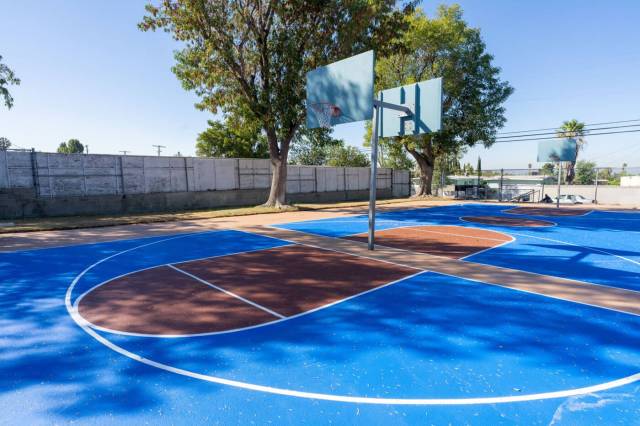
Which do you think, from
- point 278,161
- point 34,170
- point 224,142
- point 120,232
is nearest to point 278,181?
point 278,161

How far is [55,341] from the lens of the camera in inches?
195

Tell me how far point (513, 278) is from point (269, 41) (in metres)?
17.8

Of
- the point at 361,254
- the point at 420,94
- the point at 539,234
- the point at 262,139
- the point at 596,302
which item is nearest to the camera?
the point at 596,302

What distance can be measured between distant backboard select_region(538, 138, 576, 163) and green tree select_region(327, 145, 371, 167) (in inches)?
1263

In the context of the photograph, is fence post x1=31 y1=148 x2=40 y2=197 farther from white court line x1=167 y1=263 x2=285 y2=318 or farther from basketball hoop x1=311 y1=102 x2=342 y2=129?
basketball hoop x1=311 y1=102 x2=342 y2=129

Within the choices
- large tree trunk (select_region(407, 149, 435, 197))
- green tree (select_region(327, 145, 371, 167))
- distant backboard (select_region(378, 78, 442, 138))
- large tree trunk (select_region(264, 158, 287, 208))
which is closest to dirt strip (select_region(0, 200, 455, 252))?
large tree trunk (select_region(264, 158, 287, 208))

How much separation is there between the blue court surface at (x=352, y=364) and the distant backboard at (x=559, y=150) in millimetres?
21113

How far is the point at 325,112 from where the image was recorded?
1204 centimetres

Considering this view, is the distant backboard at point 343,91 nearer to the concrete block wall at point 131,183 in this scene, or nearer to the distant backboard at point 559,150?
the concrete block wall at point 131,183

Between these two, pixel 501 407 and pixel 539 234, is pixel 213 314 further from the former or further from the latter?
pixel 539 234

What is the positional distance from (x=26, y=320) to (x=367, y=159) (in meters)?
54.1

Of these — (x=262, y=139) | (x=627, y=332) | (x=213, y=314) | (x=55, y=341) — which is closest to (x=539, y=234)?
(x=627, y=332)

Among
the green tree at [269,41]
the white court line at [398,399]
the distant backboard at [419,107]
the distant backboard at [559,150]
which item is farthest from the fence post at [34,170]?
the distant backboard at [559,150]

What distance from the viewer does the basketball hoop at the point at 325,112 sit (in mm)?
11582
